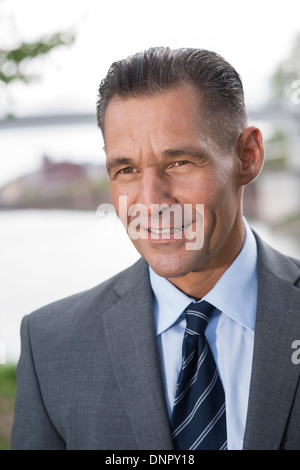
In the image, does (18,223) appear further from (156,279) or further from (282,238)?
(156,279)

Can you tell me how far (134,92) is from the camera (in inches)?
51.4

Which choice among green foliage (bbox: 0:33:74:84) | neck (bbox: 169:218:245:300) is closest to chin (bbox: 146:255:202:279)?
neck (bbox: 169:218:245:300)

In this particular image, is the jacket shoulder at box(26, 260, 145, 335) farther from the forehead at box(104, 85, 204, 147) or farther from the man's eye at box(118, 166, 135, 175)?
the forehead at box(104, 85, 204, 147)

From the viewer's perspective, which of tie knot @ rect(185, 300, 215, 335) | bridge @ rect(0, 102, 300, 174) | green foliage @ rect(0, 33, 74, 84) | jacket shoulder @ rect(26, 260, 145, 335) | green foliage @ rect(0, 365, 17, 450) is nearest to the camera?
tie knot @ rect(185, 300, 215, 335)

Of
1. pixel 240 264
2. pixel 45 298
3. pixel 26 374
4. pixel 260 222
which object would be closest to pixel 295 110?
pixel 260 222

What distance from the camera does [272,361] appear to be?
4.24 ft

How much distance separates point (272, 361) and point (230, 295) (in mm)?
194

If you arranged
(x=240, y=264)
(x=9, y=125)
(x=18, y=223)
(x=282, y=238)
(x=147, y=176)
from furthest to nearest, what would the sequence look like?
(x=282, y=238) → (x=18, y=223) → (x=9, y=125) → (x=240, y=264) → (x=147, y=176)

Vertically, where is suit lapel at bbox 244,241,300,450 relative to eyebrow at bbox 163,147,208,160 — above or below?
below

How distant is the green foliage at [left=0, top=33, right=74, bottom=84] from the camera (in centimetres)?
277

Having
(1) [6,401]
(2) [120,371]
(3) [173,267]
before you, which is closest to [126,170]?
(3) [173,267]

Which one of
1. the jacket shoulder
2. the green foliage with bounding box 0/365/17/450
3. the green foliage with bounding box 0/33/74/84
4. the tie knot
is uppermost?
the green foliage with bounding box 0/33/74/84

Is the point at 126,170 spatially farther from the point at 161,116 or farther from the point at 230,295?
the point at 230,295
